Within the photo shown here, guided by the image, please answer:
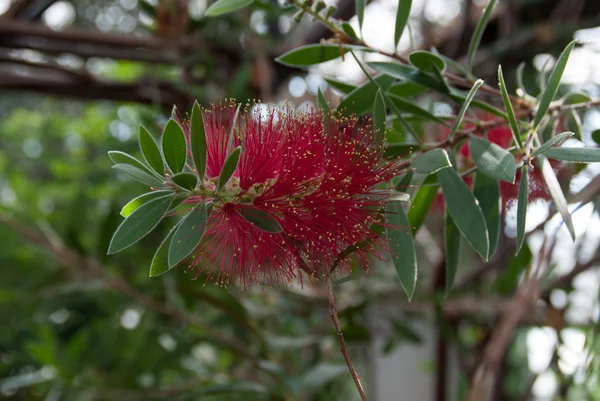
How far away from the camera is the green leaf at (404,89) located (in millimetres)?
779

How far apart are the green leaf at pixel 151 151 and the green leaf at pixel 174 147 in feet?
0.06

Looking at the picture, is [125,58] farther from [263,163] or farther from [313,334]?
[263,163]

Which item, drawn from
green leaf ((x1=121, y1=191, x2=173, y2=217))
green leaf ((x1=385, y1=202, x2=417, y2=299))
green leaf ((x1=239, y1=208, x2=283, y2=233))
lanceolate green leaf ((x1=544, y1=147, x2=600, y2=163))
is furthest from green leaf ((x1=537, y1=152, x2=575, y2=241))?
green leaf ((x1=121, y1=191, x2=173, y2=217))

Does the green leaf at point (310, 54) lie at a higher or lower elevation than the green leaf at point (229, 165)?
higher

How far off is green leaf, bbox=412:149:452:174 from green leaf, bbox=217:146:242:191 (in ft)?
0.61

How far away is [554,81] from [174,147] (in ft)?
1.18

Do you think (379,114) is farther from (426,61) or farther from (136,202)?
(136,202)

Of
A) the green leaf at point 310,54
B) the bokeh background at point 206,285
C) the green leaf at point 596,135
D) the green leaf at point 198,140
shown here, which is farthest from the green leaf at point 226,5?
the bokeh background at point 206,285

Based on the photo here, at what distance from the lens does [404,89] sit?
788mm

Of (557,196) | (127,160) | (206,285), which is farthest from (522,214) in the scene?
(206,285)

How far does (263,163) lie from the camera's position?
62 cm

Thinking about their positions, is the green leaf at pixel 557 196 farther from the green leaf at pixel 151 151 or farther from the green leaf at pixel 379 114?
the green leaf at pixel 151 151

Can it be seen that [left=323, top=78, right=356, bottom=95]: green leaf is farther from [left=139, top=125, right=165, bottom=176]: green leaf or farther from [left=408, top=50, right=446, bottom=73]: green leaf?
[left=139, top=125, right=165, bottom=176]: green leaf

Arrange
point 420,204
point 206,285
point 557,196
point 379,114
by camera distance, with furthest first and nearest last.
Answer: point 206,285 → point 420,204 → point 379,114 → point 557,196
